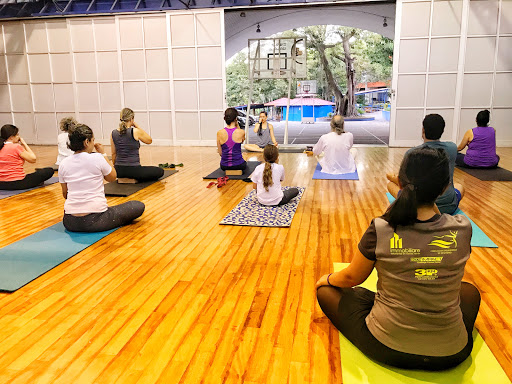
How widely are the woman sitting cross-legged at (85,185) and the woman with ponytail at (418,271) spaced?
7.75 feet

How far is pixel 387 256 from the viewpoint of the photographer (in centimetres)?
156

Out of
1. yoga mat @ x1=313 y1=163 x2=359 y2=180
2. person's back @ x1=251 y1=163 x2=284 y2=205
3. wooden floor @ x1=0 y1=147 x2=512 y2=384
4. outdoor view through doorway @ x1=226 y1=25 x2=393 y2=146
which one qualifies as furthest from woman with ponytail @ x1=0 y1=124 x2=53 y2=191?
outdoor view through doorway @ x1=226 y1=25 x2=393 y2=146

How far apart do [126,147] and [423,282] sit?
441cm

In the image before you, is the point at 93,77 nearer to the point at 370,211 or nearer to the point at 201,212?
the point at 201,212

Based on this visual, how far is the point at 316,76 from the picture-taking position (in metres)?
25.3

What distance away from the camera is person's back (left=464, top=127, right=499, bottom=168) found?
222 inches

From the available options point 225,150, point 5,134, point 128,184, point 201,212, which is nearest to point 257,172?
point 201,212

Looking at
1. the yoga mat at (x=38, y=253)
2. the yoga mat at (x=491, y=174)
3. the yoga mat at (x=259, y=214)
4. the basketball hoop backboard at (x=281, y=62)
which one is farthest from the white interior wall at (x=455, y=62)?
the yoga mat at (x=38, y=253)

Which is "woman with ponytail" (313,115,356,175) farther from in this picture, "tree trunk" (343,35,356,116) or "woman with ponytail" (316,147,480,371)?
"tree trunk" (343,35,356,116)

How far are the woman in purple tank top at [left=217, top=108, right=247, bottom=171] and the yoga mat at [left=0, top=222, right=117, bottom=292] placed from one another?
2.40 metres

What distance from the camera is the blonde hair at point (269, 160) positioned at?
154 inches

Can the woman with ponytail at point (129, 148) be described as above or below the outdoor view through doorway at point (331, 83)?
below

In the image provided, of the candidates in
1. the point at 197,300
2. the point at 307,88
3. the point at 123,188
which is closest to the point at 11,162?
the point at 123,188

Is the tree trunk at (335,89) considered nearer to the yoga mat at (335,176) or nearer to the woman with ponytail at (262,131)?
the woman with ponytail at (262,131)
